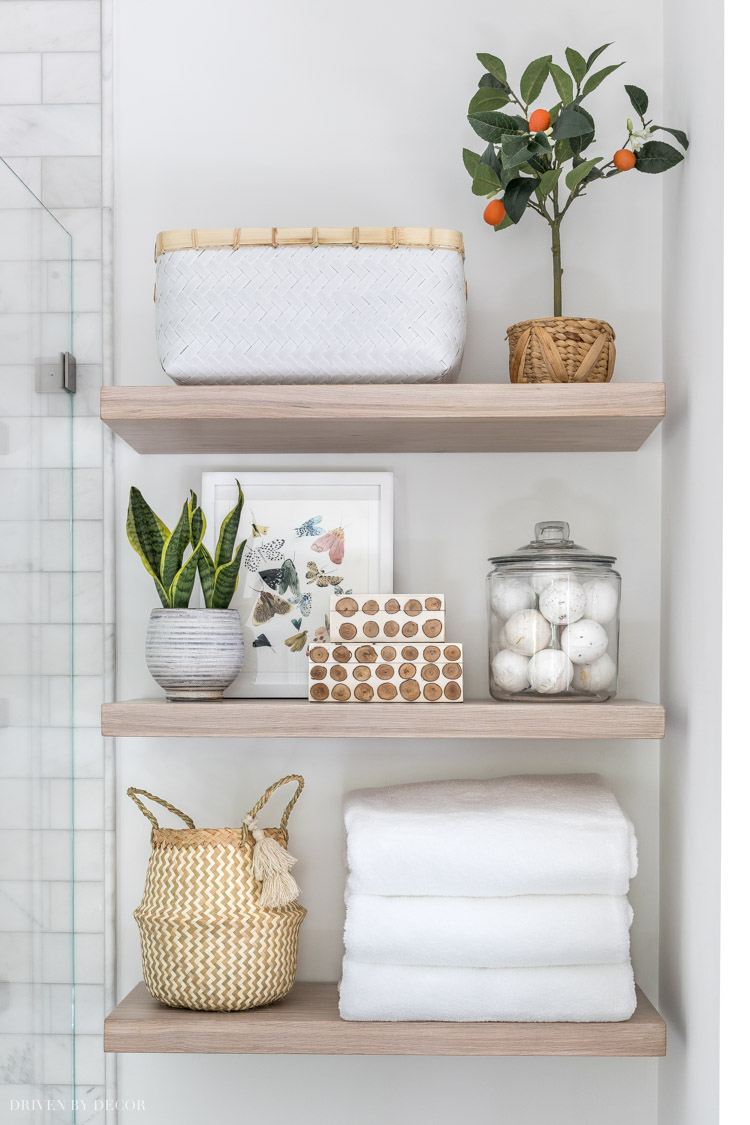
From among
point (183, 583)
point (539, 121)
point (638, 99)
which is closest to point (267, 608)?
point (183, 583)

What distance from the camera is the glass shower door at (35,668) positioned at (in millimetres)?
1242

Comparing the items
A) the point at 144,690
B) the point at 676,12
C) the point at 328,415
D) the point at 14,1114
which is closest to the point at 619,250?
the point at 676,12

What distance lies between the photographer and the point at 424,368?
1232 millimetres

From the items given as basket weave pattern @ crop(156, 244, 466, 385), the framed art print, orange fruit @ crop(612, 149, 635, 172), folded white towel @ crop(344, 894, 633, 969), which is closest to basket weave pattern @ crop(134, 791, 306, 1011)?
folded white towel @ crop(344, 894, 633, 969)

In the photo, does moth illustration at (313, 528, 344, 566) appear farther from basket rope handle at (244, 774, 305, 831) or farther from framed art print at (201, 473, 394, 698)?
basket rope handle at (244, 774, 305, 831)

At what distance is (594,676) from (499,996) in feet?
1.29

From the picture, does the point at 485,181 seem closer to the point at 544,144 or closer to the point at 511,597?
the point at 544,144

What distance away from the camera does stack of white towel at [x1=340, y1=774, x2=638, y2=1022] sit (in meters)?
1.21

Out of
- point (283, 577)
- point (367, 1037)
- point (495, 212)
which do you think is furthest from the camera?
point (283, 577)

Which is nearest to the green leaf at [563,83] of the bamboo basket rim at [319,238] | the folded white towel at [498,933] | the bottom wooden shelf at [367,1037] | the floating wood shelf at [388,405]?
the bamboo basket rim at [319,238]

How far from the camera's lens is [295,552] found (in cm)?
140

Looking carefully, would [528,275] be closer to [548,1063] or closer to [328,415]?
[328,415]

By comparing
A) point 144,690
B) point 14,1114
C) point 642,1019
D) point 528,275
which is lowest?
point 14,1114

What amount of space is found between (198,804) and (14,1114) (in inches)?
16.8
